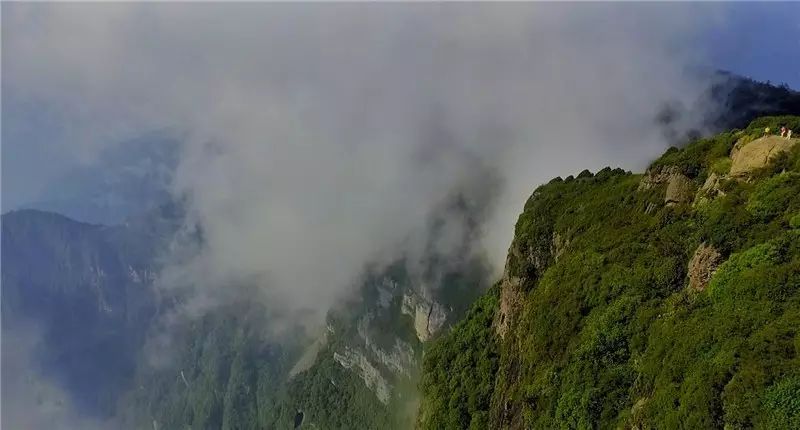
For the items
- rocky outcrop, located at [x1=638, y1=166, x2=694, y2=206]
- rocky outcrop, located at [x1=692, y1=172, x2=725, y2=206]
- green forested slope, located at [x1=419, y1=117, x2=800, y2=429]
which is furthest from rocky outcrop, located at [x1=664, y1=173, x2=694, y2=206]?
rocky outcrop, located at [x1=692, y1=172, x2=725, y2=206]

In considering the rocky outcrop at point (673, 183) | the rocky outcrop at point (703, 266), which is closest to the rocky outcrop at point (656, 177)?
the rocky outcrop at point (673, 183)

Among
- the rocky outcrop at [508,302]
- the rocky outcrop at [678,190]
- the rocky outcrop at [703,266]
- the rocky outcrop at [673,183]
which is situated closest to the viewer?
the rocky outcrop at [703,266]

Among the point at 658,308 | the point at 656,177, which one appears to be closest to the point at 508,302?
the point at 656,177

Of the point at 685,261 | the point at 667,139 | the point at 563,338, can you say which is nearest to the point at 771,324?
the point at 685,261

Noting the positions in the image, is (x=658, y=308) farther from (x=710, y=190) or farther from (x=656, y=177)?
(x=656, y=177)

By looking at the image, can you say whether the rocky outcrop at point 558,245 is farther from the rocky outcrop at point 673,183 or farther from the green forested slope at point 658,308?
the rocky outcrop at point 673,183

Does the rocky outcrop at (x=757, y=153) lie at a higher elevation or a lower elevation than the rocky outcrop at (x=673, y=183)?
lower

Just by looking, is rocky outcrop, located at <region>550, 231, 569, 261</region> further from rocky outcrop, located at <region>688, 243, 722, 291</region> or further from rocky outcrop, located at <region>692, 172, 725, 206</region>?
rocky outcrop, located at <region>688, 243, 722, 291</region>
